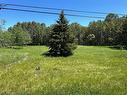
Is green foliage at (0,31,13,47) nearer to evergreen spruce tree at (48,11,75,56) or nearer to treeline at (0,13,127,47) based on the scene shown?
treeline at (0,13,127,47)

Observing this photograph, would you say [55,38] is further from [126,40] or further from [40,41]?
[40,41]

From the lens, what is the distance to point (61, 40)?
180ft

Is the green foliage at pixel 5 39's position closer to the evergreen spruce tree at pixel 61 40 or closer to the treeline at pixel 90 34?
the treeline at pixel 90 34

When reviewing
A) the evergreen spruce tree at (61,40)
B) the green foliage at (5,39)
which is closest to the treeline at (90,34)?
the green foliage at (5,39)

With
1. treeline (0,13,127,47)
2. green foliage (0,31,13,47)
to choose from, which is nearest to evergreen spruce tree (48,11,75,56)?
treeline (0,13,127,47)

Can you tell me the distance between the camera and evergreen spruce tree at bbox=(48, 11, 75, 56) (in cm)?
5525

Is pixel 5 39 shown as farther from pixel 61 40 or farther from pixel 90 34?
pixel 61 40

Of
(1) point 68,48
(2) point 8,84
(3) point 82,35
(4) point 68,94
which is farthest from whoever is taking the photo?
(3) point 82,35

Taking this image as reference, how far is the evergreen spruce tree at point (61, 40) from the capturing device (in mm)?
55250

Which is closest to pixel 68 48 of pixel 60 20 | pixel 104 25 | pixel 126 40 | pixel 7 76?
pixel 60 20

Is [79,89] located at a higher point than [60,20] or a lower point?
lower

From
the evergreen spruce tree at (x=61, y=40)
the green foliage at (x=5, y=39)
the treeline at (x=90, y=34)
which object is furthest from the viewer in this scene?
the treeline at (x=90, y=34)

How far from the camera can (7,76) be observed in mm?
29547

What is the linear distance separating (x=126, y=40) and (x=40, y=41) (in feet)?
194
